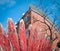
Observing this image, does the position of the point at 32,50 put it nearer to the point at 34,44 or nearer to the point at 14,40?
the point at 34,44

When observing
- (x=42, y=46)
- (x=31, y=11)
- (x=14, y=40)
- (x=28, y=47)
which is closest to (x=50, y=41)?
(x=42, y=46)

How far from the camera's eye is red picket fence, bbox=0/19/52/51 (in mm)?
12102

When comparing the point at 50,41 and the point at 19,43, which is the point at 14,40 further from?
the point at 50,41

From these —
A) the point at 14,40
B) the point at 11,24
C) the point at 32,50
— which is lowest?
the point at 32,50

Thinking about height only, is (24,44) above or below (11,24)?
below

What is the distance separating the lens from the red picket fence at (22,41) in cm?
1210

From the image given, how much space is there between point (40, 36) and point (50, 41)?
34.3 inches

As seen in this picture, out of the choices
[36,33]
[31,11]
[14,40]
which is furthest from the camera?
[31,11]

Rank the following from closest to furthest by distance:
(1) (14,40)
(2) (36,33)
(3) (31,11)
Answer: (1) (14,40), (2) (36,33), (3) (31,11)

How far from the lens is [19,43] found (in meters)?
12.7

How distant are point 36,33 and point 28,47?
139 centimetres

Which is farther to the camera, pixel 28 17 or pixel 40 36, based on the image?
pixel 28 17

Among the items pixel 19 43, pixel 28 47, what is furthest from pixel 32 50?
pixel 19 43

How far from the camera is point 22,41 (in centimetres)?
1245
